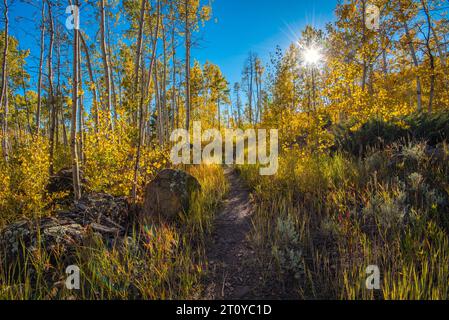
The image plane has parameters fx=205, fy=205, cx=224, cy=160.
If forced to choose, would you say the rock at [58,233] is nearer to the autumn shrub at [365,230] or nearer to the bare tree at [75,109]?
the bare tree at [75,109]

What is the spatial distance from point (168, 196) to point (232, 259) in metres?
1.77

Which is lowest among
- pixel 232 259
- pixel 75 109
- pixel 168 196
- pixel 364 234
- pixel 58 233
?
pixel 232 259

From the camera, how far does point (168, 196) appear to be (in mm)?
3852

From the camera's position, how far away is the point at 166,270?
2068 millimetres

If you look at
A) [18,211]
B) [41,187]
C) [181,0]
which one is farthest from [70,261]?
[181,0]

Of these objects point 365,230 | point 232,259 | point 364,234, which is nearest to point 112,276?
point 232,259

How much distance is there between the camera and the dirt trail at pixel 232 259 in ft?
6.79

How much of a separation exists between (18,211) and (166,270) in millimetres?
4346

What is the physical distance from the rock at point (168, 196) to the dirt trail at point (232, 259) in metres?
0.76

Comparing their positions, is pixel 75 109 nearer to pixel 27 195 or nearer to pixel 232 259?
pixel 27 195

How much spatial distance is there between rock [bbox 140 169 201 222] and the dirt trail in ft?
2.49

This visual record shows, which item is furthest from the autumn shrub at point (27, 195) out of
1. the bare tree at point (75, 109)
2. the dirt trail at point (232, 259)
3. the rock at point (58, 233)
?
the dirt trail at point (232, 259)

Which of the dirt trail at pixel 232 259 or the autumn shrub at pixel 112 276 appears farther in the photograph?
the dirt trail at pixel 232 259

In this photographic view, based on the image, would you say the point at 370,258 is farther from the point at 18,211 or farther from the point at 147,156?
the point at 18,211
